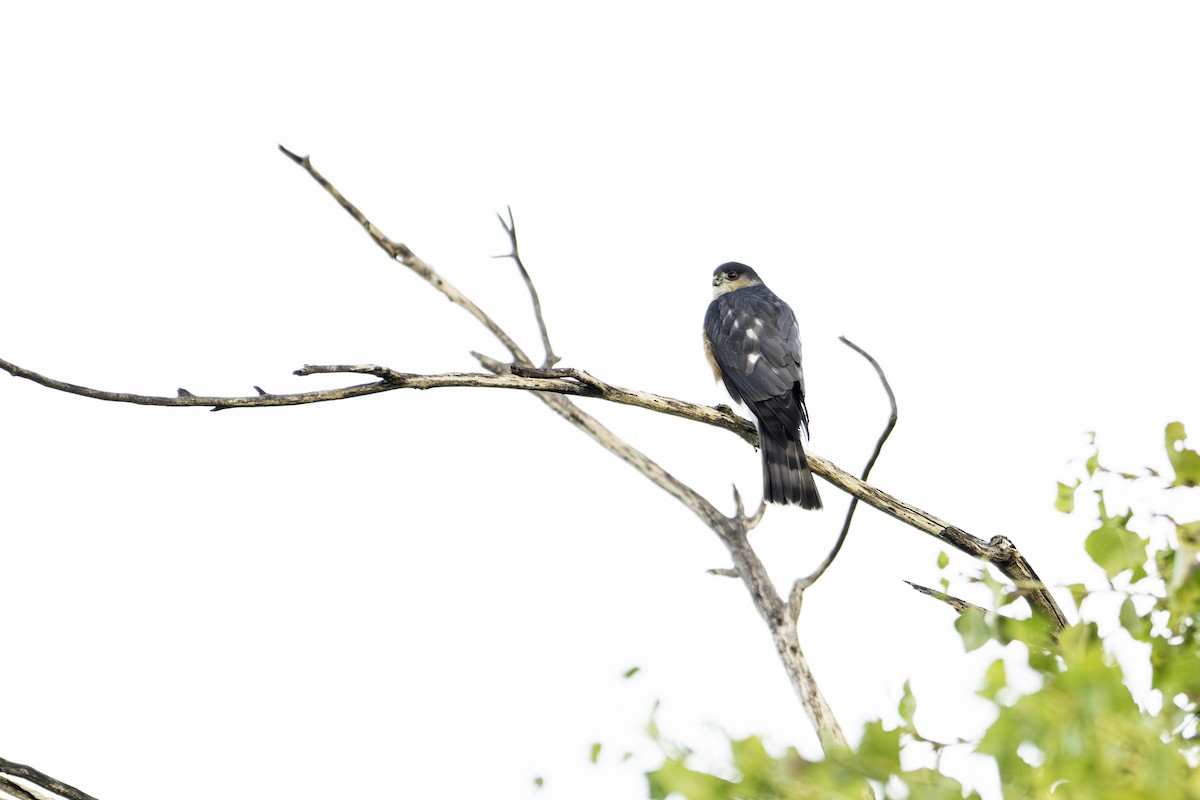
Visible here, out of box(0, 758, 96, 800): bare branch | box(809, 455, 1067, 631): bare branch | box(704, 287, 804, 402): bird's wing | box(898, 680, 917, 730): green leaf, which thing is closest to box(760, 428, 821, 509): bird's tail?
box(704, 287, 804, 402): bird's wing

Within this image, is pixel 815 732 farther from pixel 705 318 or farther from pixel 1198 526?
pixel 705 318

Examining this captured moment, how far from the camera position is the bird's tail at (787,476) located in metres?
6.20

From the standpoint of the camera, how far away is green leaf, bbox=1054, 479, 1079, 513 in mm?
2020

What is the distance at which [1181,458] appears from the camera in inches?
74.4

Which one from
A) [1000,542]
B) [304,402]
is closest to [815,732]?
[1000,542]

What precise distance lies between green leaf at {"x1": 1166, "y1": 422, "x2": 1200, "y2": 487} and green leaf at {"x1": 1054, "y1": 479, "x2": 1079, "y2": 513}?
0.55 feet

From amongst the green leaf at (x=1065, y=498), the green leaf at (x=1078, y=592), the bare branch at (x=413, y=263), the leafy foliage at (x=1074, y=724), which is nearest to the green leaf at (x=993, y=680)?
the leafy foliage at (x=1074, y=724)

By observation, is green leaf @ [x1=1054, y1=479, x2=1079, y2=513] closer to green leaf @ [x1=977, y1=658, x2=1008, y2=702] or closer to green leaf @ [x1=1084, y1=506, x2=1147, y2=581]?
green leaf @ [x1=1084, y1=506, x2=1147, y2=581]

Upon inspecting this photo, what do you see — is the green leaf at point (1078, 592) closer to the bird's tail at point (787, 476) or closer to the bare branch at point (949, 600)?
the bare branch at point (949, 600)

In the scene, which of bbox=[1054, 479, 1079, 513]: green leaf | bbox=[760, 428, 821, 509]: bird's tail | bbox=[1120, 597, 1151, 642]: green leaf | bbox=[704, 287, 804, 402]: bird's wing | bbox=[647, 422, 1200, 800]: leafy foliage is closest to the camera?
bbox=[647, 422, 1200, 800]: leafy foliage

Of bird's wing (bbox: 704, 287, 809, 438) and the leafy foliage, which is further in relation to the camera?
bird's wing (bbox: 704, 287, 809, 438)

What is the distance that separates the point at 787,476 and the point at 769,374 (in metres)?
0.73

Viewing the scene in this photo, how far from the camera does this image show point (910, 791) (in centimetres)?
142

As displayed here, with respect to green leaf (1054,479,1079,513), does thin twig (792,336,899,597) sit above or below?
above
